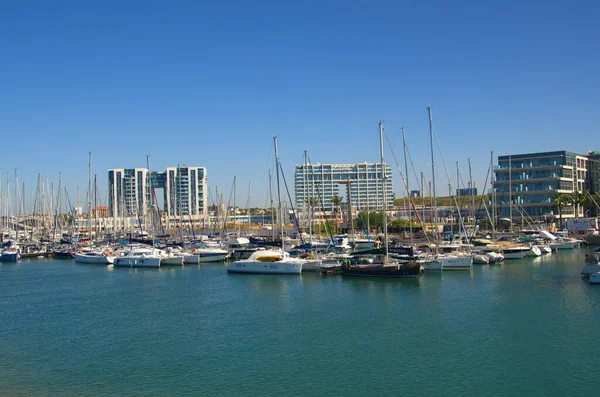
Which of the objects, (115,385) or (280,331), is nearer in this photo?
(115,385)

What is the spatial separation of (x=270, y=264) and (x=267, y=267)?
1.36 ft

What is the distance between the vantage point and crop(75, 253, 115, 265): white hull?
7269 centimetres

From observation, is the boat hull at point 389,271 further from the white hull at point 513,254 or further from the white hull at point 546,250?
the white hull at point 546,250

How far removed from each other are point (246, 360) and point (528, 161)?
9734cm

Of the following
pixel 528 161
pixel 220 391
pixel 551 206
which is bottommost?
pixel 220 391

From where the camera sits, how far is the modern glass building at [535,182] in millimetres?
108938

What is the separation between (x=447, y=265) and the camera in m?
56.8

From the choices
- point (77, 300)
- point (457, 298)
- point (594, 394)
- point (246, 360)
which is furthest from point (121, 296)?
point (594, 394)

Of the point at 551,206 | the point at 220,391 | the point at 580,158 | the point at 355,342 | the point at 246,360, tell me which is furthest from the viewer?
the point at 580,158

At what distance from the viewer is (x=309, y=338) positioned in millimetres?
30438

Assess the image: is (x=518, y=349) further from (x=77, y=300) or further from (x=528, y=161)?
(x=528, y=161)

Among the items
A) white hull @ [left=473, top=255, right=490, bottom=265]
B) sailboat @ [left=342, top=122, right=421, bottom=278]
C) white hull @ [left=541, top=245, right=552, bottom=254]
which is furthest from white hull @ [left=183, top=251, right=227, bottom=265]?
white hull @ [left=541, top=245, right=552, bottom=254]

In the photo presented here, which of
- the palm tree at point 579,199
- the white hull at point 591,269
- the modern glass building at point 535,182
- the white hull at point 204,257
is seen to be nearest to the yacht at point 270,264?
the white hull at point 204,257

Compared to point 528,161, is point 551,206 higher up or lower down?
lower down
